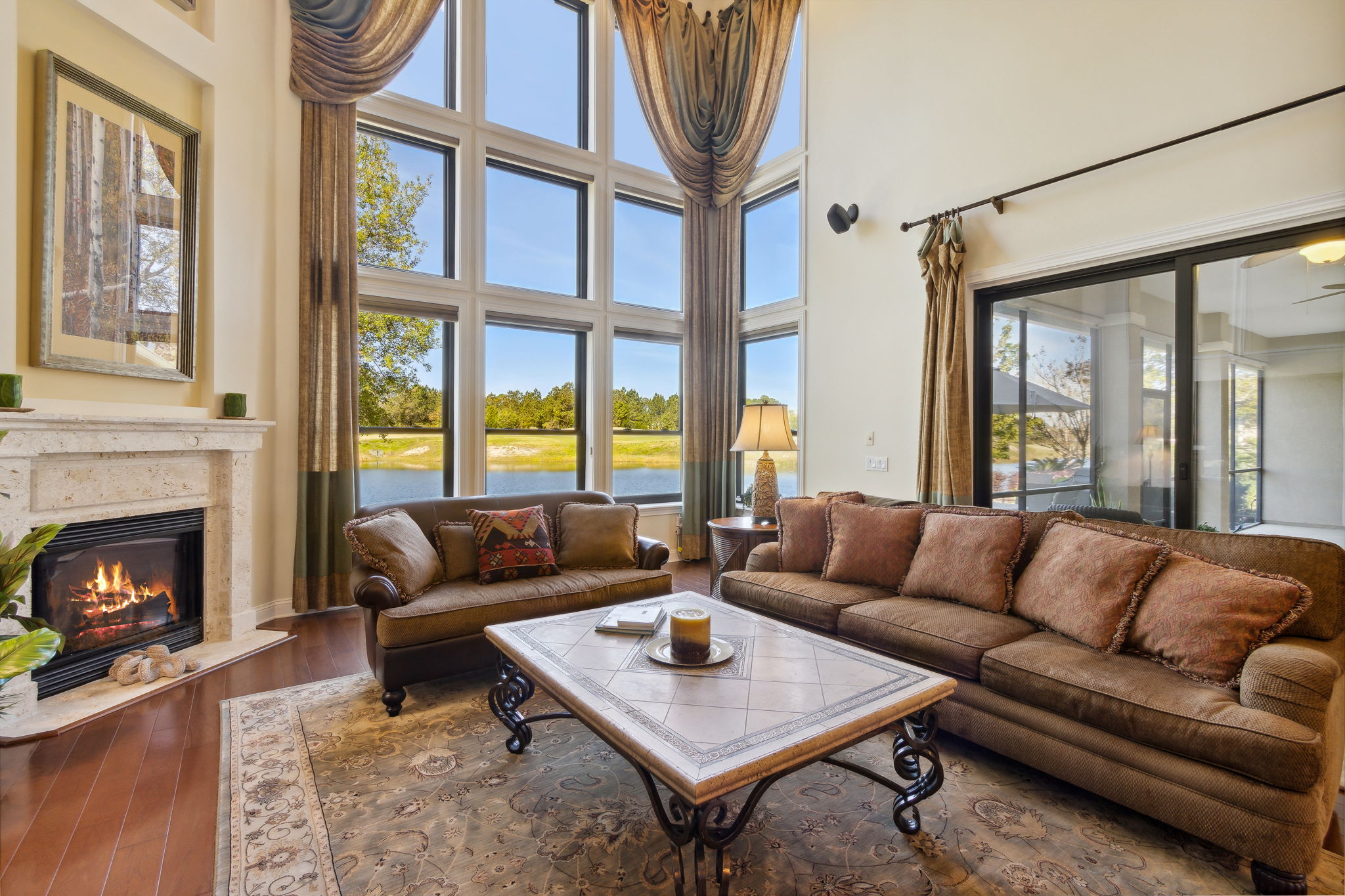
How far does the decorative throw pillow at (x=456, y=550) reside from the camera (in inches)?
126

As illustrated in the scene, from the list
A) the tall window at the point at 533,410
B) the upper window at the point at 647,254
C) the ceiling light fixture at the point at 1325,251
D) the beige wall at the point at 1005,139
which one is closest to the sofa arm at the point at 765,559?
the beige wall at the point at 1005,139

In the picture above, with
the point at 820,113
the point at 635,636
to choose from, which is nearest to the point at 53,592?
the point at 635,636

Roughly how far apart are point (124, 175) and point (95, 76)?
436mm

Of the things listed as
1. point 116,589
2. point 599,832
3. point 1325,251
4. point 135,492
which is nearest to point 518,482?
point 135,492

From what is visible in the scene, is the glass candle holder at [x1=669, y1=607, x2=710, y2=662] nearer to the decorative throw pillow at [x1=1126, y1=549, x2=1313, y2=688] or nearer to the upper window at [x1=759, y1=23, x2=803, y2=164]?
the decorative throw pillow at [x1=1126, y1=549, x2=1313, y2=688]

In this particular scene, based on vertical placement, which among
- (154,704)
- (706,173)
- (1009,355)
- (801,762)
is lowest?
(154,704)

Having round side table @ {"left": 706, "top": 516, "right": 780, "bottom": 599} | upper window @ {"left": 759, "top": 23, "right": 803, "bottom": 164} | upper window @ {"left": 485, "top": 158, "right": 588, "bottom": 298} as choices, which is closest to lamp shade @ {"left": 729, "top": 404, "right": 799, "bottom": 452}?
round side table @ {"left": 706, "top": 516, "right": 780, "bottom": 599}

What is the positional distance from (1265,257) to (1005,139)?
1.48 metres

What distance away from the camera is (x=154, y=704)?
266 cm

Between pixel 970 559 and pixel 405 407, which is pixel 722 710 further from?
pixel 405 407

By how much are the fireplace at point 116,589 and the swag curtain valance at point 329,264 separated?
0.63 m

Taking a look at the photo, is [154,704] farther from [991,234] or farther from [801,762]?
[991,234]

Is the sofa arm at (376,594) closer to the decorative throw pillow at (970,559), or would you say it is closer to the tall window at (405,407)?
the tall window at (405,407)

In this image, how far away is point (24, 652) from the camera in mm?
1866
